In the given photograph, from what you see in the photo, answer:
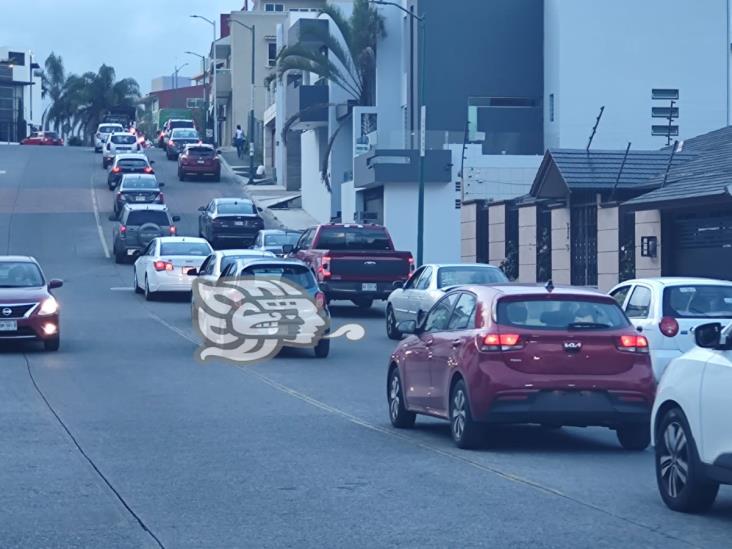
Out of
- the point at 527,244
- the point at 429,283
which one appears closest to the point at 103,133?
the point at 527,244

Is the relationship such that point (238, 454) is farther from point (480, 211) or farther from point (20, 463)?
point (480, 211)

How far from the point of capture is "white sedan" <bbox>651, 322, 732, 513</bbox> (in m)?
9.39

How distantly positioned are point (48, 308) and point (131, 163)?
45.9 meters

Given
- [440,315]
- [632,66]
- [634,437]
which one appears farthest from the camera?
[632,66]

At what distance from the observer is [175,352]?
23406mm

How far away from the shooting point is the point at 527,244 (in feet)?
129

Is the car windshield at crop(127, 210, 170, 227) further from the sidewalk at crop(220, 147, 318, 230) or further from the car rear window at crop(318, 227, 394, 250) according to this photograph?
the car rear window at crop(318, 227, 394, 250)

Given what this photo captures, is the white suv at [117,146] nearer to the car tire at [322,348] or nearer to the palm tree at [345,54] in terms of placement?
the palm tree at [345,54]

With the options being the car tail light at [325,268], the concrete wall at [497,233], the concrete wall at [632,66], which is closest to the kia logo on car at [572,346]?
the car tail light at [325,268]

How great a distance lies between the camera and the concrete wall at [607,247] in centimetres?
3366

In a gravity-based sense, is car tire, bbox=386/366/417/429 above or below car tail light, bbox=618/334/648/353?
below

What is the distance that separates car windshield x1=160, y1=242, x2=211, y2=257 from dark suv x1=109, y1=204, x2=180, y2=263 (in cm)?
947

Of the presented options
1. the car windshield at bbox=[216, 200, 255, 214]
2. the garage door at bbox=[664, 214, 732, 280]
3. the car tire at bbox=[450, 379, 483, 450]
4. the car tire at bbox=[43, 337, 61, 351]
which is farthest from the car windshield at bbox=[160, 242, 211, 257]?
the car tire at bbox=[450, 379, 483, 450]

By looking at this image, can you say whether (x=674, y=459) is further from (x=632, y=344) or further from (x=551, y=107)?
(x=551, y=107)
